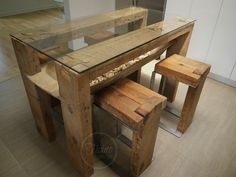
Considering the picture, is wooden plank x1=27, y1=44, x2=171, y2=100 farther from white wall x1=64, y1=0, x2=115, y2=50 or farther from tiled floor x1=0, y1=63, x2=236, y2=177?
white wall x1=64, y1=0, x2=115, y2=50

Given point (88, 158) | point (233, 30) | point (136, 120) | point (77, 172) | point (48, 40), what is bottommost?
point (77, 172)

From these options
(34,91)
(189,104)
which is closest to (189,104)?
(189,104)

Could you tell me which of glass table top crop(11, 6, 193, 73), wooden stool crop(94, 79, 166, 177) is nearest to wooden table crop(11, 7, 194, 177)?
glass table top crop(11, 6, 193, 73)

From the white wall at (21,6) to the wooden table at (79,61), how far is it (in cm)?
422

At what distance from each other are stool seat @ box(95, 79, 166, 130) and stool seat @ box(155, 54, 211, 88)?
381 millimetres

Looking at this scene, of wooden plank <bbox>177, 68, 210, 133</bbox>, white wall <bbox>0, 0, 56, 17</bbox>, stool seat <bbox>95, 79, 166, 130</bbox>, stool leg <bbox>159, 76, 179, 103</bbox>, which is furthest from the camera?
white wall <bbox>0, 0, 56, 17</bbox>

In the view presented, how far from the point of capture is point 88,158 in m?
1.31

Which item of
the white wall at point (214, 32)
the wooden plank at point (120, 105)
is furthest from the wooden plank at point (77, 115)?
the white wall at point (214, 32)

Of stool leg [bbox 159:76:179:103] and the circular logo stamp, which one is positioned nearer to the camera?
the circular logo stamp

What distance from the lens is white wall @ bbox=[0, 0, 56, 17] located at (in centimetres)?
475

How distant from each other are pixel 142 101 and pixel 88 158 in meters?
0.54

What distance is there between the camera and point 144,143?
1226mm

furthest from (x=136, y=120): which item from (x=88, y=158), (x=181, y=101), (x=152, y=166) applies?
(x=181, y=101)

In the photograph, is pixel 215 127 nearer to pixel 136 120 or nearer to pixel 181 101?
pixel 181 101
